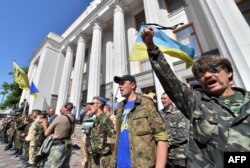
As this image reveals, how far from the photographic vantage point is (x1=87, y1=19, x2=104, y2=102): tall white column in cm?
1294

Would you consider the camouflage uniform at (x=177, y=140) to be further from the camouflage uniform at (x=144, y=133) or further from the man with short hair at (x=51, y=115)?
the man with short hair at (x=51, y=115)

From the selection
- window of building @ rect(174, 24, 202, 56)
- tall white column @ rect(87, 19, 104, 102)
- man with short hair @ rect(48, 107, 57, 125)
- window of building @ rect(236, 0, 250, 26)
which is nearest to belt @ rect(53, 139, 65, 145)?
man with short hair @ rect(48, 107, 57, 125)

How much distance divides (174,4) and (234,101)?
13811mm

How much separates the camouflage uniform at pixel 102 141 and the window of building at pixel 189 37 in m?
9.70

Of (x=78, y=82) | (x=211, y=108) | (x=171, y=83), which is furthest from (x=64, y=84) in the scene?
(x=211, y=108)

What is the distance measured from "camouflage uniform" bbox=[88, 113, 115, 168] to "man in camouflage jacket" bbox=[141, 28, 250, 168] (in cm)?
153

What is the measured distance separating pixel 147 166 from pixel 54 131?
92.3 inches

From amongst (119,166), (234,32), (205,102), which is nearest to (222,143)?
(205,102)

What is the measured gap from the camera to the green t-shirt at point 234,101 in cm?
96

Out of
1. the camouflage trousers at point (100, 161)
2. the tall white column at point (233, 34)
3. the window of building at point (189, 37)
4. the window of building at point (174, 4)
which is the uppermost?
the window of building at point (174, 4)

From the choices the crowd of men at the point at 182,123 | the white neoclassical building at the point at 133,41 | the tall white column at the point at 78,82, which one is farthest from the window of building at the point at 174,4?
the crowd of men at the point at 182,123

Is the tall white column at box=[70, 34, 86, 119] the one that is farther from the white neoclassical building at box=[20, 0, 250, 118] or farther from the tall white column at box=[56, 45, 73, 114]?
the tall white column at box=[56, 45, 73, 114]

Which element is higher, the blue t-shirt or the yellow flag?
the yellow flag

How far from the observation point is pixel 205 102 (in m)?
1.10
